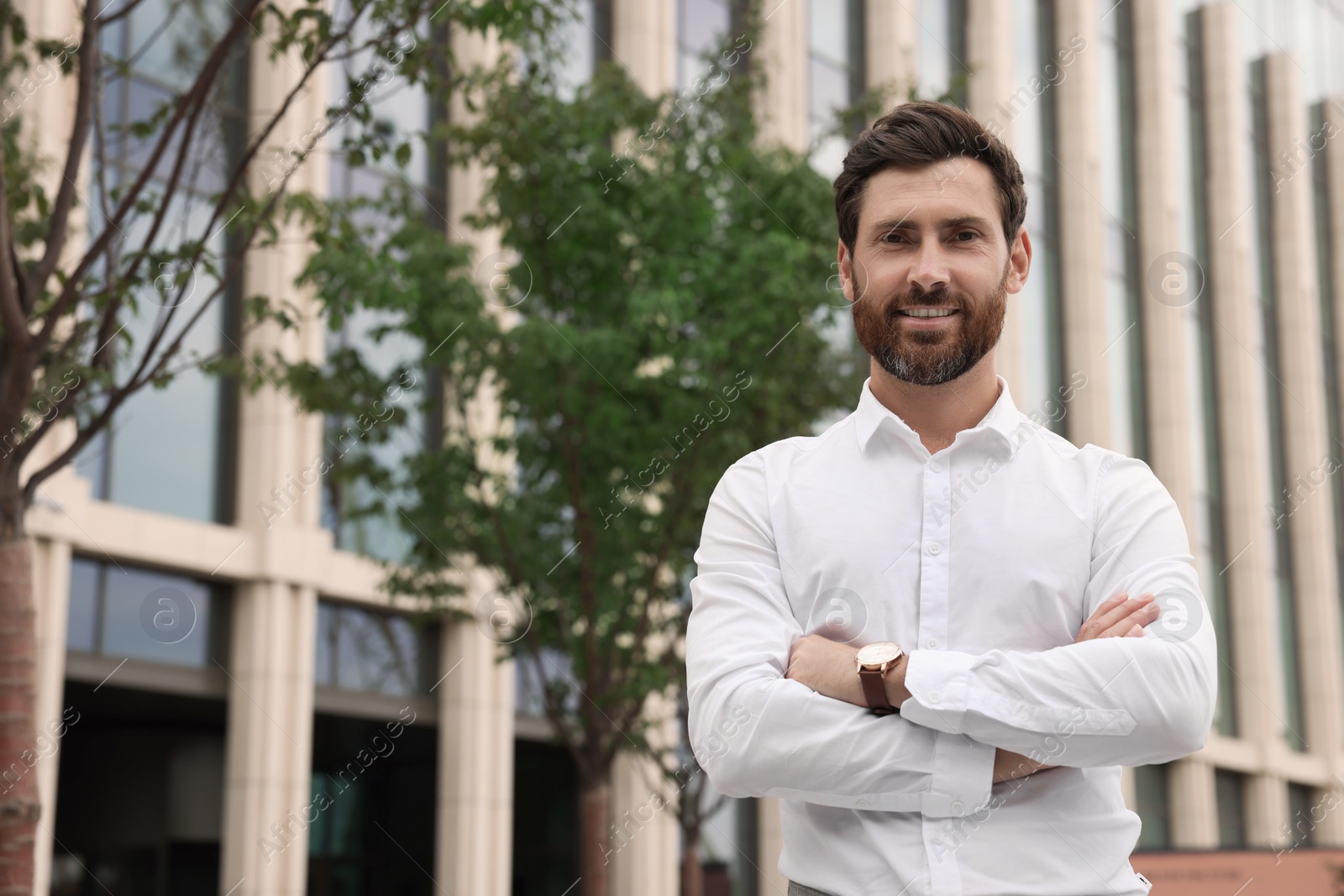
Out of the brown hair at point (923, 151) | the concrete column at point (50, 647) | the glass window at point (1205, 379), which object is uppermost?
the glass window at point (1205, 379)

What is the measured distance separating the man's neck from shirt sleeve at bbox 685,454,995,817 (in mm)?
306

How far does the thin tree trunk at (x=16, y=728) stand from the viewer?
248 inches

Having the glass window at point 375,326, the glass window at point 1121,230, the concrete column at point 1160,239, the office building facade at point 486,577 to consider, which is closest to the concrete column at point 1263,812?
the office building facade at point 486,577

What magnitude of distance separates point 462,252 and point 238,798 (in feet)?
27.0

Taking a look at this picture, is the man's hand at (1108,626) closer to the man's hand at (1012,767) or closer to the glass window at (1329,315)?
the man's hand at (1012,767)

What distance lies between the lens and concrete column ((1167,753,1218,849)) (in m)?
32.6

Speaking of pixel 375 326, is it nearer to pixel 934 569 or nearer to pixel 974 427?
pixel 974 427

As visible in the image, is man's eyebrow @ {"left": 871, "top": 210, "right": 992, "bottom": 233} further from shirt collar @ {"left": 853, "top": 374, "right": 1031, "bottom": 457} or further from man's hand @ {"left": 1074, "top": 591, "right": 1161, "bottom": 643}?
man's hand @ {"left": 1074, "top": 591, "right": 1161, "bottom": 643}

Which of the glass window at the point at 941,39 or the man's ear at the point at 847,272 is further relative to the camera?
the glass window at the point at 941,39

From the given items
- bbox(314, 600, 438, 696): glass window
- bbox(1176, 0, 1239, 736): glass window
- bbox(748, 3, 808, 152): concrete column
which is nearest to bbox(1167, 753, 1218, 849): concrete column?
bbox(1176, 0, 1239, 736): glass window

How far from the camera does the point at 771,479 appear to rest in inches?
121

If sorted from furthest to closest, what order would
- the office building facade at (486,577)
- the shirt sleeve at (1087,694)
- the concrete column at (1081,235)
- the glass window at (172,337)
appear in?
1. the concrete column at (1081,235)
2. the office building facade at (486,577)
3. the glass window at (172,337)
4. the shirt sleeve at (1087,694)

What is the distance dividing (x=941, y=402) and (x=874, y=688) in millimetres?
624

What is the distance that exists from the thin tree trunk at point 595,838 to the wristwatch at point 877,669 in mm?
9181
